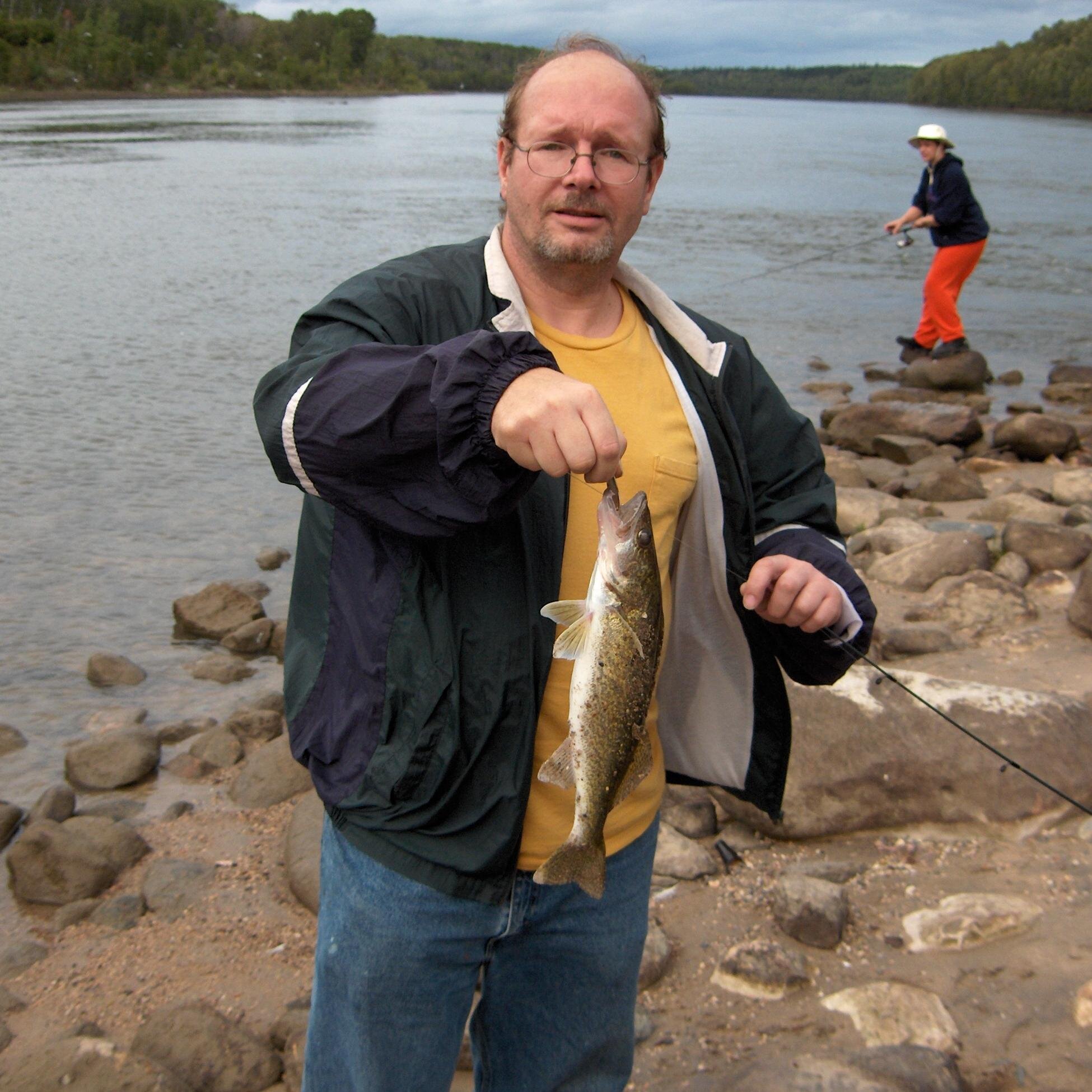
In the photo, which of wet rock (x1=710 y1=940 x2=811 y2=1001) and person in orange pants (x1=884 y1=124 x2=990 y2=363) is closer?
wet rock (x1=710 y1=940 x2=811 y2=1001)

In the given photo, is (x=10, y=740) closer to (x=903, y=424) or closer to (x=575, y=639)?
(x=575, y=639)

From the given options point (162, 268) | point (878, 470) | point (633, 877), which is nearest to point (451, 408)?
point (633, 877)

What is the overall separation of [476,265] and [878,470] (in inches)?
375

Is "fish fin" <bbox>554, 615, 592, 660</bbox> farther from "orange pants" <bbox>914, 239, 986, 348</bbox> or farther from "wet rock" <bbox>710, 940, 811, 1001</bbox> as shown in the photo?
"orange pants" <bbox>914, 239, 986, 348</bbox>

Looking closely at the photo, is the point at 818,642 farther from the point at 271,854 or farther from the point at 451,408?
the point at 271,854

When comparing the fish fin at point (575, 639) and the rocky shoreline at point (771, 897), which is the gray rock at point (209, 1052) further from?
the fish fin at point (575, 639)

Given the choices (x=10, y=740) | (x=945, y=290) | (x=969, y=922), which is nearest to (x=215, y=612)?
(x=10, y=740)

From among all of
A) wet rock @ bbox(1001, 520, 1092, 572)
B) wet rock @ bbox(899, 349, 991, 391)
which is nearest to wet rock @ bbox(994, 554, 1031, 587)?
wet rock @ bbox(1001, 520, 1092, 572)

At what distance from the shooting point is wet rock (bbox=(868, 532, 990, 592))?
24.4ft

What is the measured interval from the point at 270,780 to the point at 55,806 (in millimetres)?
1020

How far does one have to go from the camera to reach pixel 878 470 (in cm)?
1147

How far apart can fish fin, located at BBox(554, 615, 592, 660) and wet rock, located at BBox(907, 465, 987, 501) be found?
855 centimetres

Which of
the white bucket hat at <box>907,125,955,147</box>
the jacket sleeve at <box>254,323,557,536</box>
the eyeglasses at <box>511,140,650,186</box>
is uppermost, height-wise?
the eyeglasses at <box>511,140,650,186</box>

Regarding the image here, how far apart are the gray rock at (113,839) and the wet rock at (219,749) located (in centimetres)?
76
